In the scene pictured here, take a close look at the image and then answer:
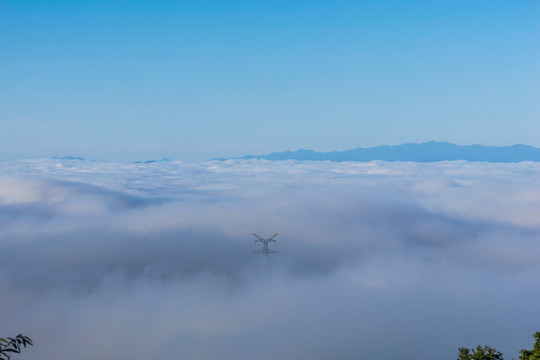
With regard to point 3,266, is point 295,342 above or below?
below

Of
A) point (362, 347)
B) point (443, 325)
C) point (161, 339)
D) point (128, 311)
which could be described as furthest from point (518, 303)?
point (128, 311)

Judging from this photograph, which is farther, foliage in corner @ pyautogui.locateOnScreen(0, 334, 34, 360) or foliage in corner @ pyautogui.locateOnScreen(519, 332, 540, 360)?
foliage in corner @ pyautogui.locateOnScreen(519, 332, 540, 360)

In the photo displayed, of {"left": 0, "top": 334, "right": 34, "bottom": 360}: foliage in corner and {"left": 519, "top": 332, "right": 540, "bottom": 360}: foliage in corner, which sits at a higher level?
{"left": 0, "top": 334, "right": 34, "bottom": 360}: foliage in corner

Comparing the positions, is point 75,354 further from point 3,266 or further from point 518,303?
point 518,303

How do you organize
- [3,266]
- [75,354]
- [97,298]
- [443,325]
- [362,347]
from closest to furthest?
[75,354]
[362,347]
[443,325]
[97,298]
[3,266]

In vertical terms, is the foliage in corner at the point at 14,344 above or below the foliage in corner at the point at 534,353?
above

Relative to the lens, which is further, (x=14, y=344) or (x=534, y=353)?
(x=534, y=353)

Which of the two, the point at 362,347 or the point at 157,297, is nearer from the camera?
the point at 362,347

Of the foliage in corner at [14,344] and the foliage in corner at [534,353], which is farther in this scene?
the foliage in corner at [534,353]

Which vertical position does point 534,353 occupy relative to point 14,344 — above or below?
below

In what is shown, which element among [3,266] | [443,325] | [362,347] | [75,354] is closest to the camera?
[75,354]
